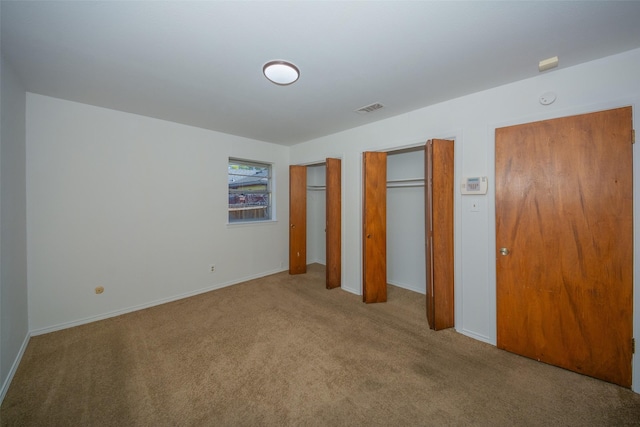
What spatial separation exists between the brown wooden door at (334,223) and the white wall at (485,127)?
2.32 ft

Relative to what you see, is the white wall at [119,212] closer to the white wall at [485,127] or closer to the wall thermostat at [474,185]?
the white wall at [485,127]

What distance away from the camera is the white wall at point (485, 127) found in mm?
1786

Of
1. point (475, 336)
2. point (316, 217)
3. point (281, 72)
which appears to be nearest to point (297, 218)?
point (316, 217)

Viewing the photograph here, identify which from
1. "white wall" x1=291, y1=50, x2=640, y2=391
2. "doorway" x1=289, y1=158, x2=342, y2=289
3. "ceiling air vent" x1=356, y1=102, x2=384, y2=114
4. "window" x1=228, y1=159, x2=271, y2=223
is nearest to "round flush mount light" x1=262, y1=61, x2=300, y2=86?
"ceiling air vent" x1=356, y1=102, x2=384, y2=114

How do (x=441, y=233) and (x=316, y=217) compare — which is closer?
(x=441, y=233)

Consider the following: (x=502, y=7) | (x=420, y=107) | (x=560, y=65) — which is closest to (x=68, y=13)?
(x=502, y=7)

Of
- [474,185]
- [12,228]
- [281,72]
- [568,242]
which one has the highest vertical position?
[281,72]

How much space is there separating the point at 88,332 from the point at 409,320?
11.6 ft

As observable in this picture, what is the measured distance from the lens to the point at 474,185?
2.41m

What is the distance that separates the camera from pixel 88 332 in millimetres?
2531

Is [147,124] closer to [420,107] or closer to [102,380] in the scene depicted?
[102,380]

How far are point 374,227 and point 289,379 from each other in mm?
2084

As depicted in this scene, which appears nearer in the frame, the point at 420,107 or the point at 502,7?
the point at 502,7

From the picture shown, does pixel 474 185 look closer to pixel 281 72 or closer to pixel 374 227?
pixel 374 227
